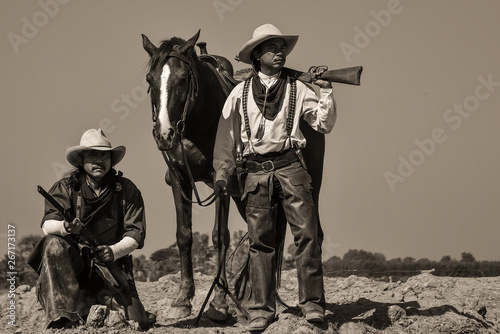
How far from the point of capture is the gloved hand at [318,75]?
305 inches

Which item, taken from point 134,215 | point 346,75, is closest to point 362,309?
point 134,215

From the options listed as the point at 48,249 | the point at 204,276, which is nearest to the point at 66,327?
the point at 48,249

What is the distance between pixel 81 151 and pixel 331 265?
6.68 meters

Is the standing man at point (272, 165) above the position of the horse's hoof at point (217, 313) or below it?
above

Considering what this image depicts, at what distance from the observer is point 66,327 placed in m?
7.68

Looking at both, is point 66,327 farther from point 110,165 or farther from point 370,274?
point 370,274

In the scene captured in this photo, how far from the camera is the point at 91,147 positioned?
822 centimetres

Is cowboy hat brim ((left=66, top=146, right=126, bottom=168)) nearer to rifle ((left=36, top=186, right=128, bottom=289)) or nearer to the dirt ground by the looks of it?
rifle ((left=36, top=186, right=128, bottom=289))

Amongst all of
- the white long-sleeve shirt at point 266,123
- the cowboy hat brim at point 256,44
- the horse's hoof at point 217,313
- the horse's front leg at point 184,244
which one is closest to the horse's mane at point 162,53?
the cowboy hat brim at point 256,44

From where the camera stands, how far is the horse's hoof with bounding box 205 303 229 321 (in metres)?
8.91

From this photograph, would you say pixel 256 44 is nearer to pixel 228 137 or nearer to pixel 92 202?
pixel 228 137

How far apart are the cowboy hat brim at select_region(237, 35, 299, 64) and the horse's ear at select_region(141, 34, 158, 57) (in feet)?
3.18

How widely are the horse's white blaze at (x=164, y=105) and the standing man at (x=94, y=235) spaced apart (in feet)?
1.41

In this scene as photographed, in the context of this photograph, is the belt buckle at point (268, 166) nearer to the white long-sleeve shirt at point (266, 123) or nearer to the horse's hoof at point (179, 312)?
the white long-sleeve shirt at point (266, 123)
